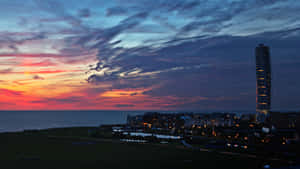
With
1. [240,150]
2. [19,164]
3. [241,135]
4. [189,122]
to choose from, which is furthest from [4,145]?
[189,122]

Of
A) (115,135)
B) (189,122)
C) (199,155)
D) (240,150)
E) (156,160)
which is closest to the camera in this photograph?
(156,160)

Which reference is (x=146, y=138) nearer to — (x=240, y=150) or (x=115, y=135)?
(x=115, y=135)

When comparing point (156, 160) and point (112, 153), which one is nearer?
point (156, 160)

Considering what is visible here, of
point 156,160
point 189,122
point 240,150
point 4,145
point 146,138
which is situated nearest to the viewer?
point 156,160

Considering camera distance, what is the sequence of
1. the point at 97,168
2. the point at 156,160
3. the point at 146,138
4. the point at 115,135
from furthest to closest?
the point at 115,135 < the point at 146,138 < the point at 156,160 < the point at 97,168

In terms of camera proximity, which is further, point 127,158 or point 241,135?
point 241,135

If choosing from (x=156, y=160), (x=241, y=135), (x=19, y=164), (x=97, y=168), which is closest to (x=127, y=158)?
(x=156, y=160)

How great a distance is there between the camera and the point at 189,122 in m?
196

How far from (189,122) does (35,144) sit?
459ft

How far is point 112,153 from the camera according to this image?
5772cm

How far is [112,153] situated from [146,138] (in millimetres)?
24132

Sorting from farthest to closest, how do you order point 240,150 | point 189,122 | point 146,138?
point 189,122 → point 146,138 → point 240,150

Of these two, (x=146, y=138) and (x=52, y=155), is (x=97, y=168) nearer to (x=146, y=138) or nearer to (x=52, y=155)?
(x=52, y=155)

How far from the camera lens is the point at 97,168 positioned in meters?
43.9
